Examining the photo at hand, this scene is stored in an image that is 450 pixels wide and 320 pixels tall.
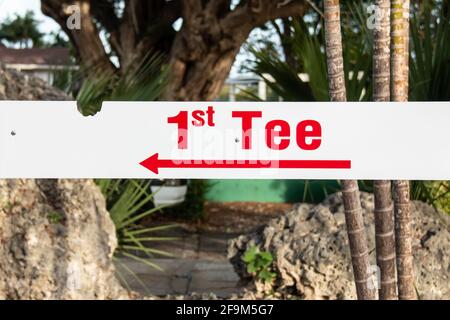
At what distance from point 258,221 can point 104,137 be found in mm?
7034

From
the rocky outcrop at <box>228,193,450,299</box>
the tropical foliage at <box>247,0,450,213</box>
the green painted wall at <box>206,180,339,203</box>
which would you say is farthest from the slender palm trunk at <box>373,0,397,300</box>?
the green painted wall at <box>206,180,339,203</box>

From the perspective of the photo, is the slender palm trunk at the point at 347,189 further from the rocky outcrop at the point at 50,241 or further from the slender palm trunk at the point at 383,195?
the rocky outcrop at the point at 50,241

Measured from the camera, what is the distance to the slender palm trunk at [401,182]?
2480mm

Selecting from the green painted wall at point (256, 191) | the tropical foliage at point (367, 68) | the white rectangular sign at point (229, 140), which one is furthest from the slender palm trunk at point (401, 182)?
the green painted wall at point (256, 191)

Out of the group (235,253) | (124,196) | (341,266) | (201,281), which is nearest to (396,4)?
(341,266)

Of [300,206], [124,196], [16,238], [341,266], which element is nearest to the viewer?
[16,238]

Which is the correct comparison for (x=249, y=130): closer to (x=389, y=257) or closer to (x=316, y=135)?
(x=316, y=135)

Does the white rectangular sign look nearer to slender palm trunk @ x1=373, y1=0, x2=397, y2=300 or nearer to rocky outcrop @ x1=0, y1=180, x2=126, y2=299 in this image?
slender palm trunk @ x1=373, y1=0, x2=397, y2=300

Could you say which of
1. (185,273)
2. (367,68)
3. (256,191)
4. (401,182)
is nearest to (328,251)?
(367,68)

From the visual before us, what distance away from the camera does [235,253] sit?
13.9ft

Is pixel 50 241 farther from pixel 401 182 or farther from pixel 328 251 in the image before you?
pixel 401 182

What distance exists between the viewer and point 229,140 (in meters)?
2.38

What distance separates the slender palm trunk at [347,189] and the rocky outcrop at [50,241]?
160 centimetres

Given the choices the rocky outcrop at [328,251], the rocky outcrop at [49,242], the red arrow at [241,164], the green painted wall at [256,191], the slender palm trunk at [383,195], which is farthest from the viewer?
the green painted wall at [256,191]
